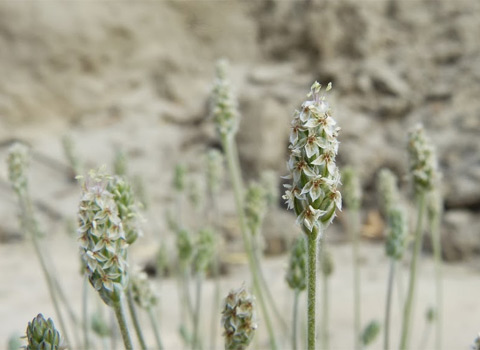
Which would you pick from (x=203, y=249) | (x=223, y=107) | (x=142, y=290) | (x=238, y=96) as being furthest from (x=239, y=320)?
(x=238, y=96)

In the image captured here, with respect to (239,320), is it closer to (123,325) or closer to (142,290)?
(123,325)

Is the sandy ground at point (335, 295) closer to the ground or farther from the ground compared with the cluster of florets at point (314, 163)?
closer to the ground

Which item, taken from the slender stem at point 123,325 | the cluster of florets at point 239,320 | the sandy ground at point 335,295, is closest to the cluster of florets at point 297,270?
the cluster of florets at point 239,320

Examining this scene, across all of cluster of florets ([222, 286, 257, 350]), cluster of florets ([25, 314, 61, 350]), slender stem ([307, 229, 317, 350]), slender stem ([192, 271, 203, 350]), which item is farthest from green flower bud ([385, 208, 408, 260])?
cluster of florets ([25, 314, 61, 350])

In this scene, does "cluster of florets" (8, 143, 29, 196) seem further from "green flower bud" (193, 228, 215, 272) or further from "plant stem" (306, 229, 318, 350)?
"plant stem" (306, 229, 318, 350)

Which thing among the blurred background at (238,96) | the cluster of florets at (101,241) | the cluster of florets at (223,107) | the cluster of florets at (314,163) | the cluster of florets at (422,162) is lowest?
the cluster of florets at (101,241)

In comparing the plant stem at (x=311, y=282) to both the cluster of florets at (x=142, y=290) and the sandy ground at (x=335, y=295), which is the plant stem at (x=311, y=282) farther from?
the sandy ground at (x=335, y=295)

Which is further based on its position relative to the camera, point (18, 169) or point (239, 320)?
point (18, 169)
